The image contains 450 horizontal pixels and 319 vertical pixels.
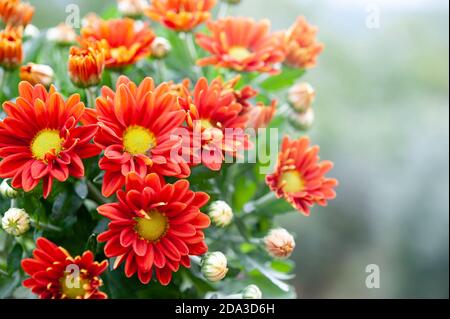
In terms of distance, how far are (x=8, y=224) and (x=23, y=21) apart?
261mm

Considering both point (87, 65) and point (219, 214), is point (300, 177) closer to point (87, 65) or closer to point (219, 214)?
point (219, 214)

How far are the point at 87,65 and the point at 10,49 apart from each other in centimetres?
11

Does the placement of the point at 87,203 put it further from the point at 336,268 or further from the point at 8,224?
the point at 336,268

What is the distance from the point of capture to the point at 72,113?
0.53 m

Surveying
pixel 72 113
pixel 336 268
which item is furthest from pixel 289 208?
pixel 336 268

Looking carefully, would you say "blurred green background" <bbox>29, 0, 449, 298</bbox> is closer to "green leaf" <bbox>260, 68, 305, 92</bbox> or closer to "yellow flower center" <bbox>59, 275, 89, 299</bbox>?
"green leaf" <bbox>260, 68, 305, 92</bbox>

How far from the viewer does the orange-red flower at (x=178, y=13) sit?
0.70 metres

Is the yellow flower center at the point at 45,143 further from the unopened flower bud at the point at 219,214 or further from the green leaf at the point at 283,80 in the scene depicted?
the green leaf at the point at 283,80

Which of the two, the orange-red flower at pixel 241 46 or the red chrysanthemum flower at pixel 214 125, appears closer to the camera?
the red chrysanthemum flower at pixel 214 125

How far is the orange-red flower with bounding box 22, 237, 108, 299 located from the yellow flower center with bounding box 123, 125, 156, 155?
98 mm

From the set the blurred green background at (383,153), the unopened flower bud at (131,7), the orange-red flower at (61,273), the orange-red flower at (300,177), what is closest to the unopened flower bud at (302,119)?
the orange-red flower at (300,177)

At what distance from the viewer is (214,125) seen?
2.00 feet

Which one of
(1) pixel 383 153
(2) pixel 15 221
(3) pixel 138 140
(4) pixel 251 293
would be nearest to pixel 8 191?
(2) pixel 15 221

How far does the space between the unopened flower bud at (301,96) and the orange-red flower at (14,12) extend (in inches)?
12.7
